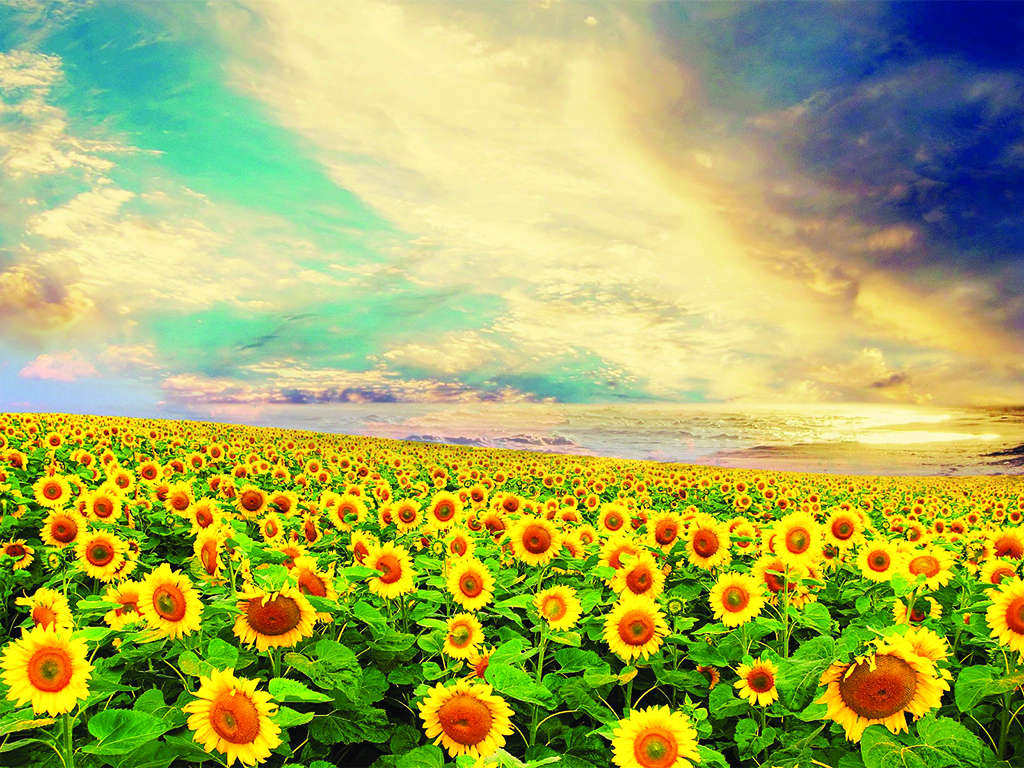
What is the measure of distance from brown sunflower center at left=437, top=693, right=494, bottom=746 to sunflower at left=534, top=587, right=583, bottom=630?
1398 mm

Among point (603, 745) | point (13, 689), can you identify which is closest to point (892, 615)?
point (603, 745)

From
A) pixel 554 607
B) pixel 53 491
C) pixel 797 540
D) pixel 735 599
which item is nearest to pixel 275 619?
pixel 554 607

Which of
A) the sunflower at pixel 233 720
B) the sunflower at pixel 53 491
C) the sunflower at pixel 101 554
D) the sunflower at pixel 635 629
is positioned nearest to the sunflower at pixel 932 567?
the sunflower at pixel 635 629

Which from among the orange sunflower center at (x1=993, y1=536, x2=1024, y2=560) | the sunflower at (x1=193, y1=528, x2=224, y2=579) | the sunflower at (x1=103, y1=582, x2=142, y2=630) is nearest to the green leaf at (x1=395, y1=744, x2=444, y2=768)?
the sunflower at (x1=103, y1=582, x2=142, y2=630)

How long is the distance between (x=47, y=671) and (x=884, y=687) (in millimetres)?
4248

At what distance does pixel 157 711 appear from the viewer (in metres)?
3.37

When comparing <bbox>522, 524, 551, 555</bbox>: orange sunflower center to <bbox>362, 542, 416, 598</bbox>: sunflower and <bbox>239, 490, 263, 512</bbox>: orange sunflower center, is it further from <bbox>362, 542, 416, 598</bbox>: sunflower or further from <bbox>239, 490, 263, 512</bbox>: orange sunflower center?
<bbox>239, 490, 263, 512</bbox>: orange sunflower center

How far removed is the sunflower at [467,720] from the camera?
11.6 feet

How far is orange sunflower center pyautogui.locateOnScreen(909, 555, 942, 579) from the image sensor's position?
221 inches

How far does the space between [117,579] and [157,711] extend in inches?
146

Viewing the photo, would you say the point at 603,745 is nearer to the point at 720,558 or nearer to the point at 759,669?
the point at 759,669

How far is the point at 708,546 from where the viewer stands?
6.27m

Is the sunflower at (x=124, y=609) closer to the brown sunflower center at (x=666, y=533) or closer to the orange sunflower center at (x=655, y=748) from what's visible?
the orange sunflower center at (x=655, y=748)

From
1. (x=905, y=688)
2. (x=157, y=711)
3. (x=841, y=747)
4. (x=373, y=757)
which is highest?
(x=905, y=688)
